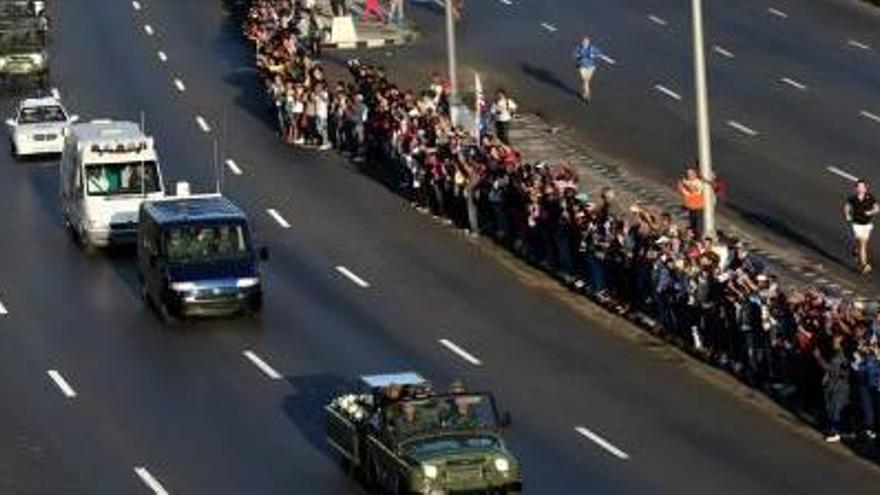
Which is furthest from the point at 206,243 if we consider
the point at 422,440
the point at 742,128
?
the point at 742,128

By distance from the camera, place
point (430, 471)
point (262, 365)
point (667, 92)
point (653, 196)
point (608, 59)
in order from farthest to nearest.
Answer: point (608, 59) < point (667, 92) < point (653, 196) < point (262, 365) < point (430, 471)

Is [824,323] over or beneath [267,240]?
over

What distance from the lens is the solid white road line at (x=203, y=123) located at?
6431 centimetres

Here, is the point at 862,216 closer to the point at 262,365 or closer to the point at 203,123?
the point at 262,365

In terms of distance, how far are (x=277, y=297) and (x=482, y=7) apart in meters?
38.2

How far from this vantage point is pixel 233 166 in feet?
194

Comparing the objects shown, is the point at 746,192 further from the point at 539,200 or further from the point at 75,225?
the point at 75,225

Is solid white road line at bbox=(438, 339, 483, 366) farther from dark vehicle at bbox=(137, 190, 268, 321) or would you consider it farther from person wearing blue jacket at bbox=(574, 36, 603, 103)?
person wearing blue jacket at bbox=(574, 36, 603, 103)

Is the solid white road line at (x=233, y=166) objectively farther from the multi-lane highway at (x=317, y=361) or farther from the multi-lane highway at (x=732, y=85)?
the multi-lane highway at (x=732, y=85)

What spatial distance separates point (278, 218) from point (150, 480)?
20534 millimetres

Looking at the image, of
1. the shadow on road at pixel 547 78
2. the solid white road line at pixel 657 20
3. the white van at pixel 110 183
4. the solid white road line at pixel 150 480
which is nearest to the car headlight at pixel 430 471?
the solid white road line at pixel 150 480

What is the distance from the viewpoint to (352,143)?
196 feet

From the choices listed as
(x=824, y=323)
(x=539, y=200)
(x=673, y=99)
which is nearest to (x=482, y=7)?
(x=673, y=99)

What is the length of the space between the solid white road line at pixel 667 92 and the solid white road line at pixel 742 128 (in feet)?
11.6
